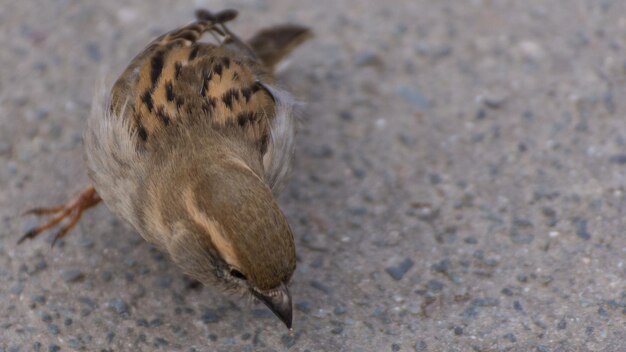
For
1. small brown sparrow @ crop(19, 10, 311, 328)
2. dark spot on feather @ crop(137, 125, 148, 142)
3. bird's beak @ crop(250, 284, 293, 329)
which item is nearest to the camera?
small brown sparrow @ crop(19, 10, 311, 328)

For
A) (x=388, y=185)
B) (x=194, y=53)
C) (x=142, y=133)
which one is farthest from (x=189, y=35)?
(x=388, y=185)

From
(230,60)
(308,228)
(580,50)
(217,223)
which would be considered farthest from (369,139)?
(217,223)

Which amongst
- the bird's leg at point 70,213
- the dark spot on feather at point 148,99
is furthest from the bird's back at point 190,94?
the bird's leg at point 70,213

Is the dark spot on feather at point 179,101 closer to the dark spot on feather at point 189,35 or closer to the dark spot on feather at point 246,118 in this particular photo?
the dark spot on feather at point 246,118

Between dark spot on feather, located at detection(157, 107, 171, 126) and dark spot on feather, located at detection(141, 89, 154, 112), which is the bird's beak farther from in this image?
dark spot on feather, located at detection(141, 89, 154, 112)

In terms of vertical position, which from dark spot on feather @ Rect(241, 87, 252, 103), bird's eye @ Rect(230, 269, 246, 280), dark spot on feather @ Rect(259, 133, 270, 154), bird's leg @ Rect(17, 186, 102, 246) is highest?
dark spot on feather @ Rect(241, 87, 252, 103)

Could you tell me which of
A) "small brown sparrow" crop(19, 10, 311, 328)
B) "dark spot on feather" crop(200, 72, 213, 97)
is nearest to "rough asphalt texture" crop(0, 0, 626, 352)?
"small brown sparrow" crop(19, 10, 311, 328)
